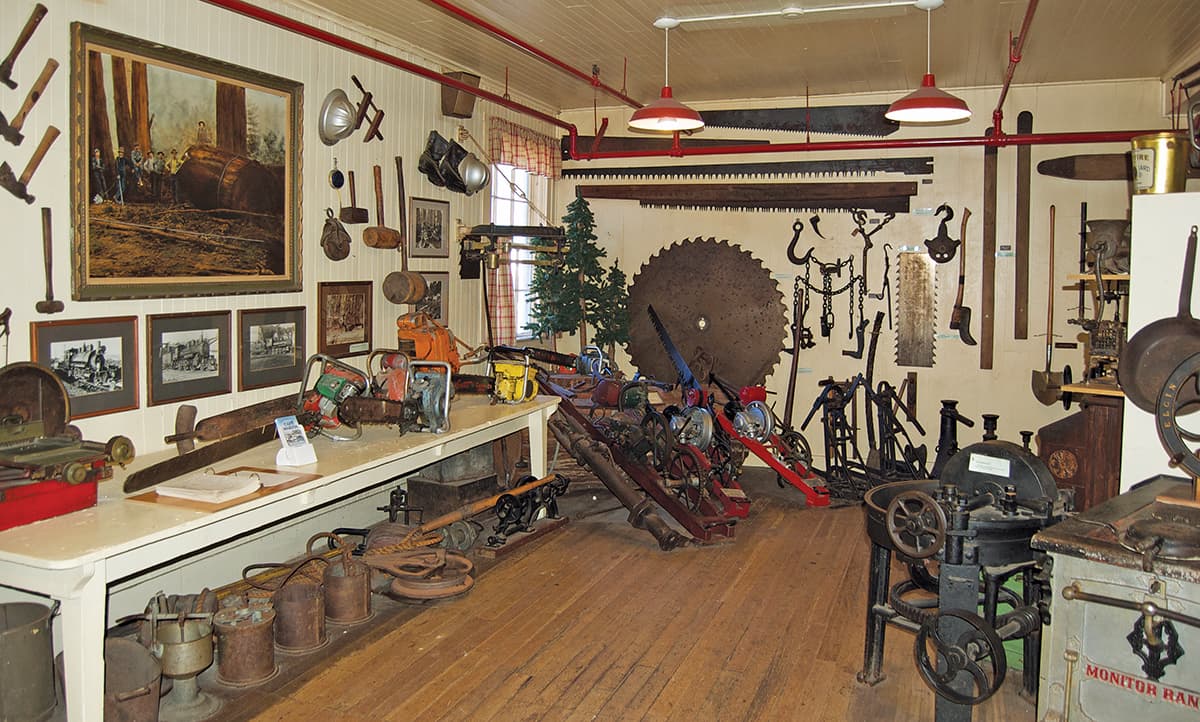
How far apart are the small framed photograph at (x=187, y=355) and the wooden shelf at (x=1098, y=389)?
497 cm

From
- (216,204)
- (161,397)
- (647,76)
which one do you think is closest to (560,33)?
(647,76)

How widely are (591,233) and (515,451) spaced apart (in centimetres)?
257

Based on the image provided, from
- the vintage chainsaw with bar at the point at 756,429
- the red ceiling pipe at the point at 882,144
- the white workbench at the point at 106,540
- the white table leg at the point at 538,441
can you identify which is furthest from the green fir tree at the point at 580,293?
the white workbench at the point at 106,540

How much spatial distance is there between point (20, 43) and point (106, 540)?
2.04 meters

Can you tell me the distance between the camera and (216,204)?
456cm

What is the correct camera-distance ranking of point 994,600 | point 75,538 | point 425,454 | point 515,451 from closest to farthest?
point 75,538, point 994,600, point 425,454, point 515,451

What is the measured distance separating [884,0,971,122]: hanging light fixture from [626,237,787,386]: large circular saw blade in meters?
2.98

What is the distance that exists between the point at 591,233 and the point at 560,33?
275 centimetres

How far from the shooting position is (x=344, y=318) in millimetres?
5531

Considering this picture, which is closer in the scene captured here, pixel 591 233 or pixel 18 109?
pixel 18 109

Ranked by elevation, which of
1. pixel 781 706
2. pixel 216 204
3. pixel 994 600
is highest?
pixel 216 204

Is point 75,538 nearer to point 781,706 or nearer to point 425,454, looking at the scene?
point 425,454

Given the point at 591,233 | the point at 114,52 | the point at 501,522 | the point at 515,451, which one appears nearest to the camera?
the point at 114,52

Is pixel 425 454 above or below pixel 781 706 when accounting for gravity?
above
